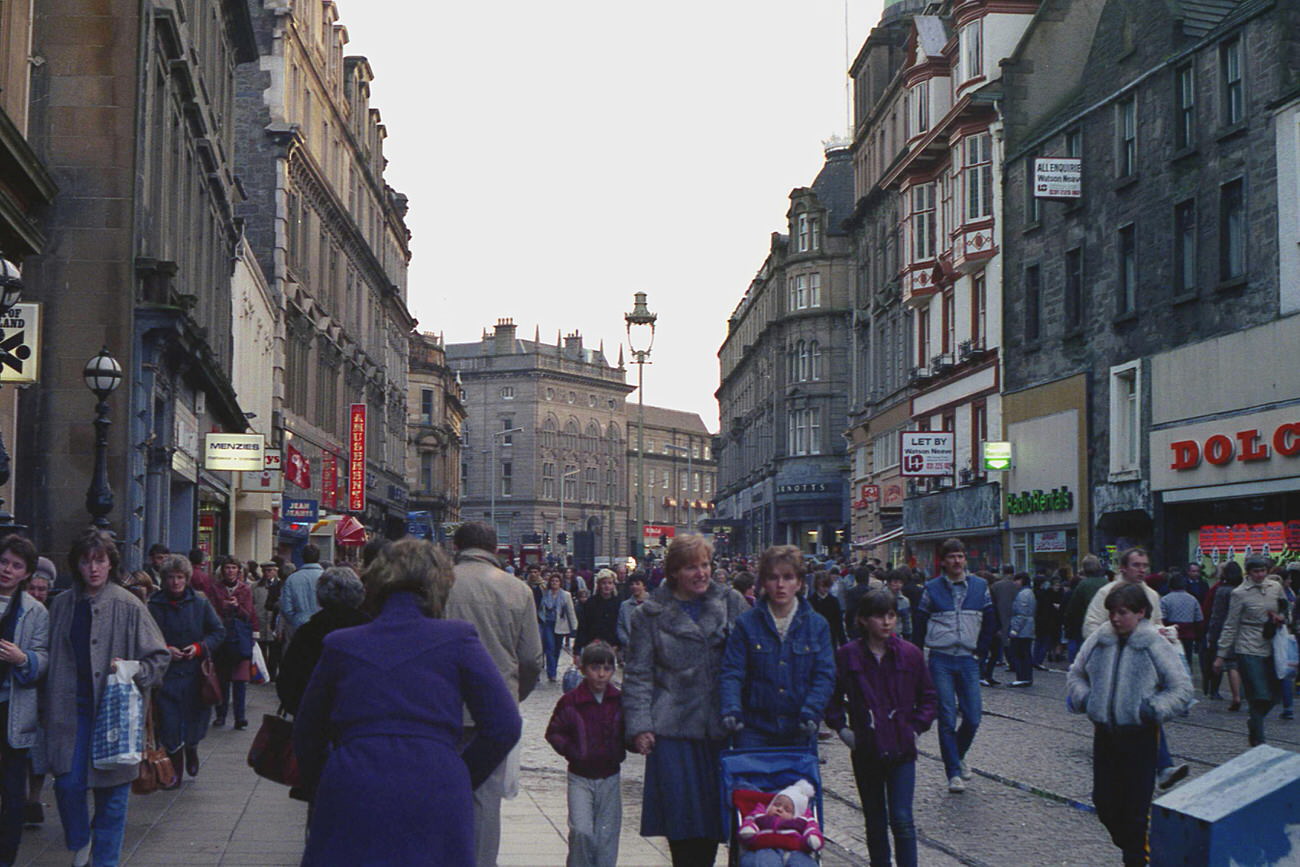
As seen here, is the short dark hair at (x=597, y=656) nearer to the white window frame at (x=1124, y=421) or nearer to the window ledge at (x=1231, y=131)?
the window ledge at (x=1231, y=131)

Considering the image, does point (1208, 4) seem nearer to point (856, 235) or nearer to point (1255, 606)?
point (1255, 606)

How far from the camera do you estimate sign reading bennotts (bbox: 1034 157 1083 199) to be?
35969 millimetres

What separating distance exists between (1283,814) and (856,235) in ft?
185

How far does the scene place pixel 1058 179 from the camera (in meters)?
36.0

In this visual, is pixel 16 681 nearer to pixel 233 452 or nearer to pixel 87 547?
pixel 87 547

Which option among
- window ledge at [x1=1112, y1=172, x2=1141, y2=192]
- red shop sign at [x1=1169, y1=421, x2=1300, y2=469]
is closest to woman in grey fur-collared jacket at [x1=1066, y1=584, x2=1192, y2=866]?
red shop sign at [x1=1169, y1=421, x2=1300, y2=469]

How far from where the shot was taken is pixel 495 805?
7.30 m

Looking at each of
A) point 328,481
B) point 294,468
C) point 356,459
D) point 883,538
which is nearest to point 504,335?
point 356,459

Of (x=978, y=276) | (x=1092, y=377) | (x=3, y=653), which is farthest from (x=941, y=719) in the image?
(x=978, y=276)

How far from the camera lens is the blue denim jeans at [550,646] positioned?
26766 mm

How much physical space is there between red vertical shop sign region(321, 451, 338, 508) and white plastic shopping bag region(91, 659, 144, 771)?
1735 inches

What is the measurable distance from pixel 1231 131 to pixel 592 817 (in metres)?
24.7

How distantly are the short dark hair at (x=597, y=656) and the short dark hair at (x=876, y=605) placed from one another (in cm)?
135

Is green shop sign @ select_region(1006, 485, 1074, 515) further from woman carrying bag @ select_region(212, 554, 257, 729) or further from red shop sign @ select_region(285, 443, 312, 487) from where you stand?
woman carrying bag @ select_region(212, 554, 257, 729)
